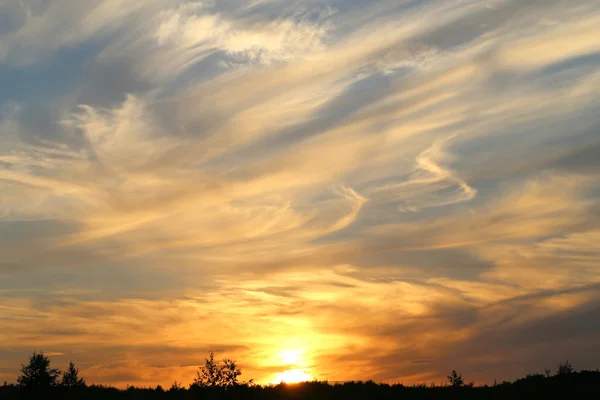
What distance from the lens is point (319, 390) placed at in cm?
4997

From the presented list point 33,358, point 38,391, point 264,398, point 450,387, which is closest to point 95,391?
point 38,391

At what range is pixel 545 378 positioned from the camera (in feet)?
152

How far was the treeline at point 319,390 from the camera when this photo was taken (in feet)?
148

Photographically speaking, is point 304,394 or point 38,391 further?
point 38,391

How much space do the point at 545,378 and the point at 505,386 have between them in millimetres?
2641

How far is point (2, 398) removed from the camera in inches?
2178

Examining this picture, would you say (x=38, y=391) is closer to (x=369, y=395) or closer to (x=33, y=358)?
(x=33, y=358)

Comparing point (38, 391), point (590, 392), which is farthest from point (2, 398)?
point (590, 392)

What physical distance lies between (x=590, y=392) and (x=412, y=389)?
1146cm

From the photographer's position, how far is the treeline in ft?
148

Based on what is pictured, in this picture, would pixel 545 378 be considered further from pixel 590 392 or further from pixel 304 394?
pixel 304 394

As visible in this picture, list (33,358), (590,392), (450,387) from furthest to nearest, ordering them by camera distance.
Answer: (33,358)
(450,387)
(590,392)

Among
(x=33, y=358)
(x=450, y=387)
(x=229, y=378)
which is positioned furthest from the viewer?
(x=229, y=378)

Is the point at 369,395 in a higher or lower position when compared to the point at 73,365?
lower
